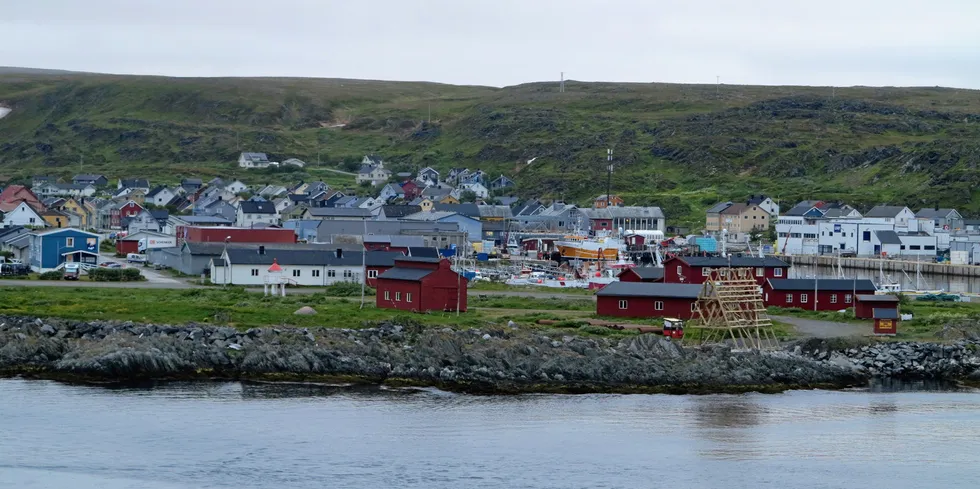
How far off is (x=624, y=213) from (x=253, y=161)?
46708 mm

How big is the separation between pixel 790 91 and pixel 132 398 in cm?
14335

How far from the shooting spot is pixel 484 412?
88.3 feet

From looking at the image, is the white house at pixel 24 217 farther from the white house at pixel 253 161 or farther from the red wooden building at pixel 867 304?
the red wooden building at pixel 867 304

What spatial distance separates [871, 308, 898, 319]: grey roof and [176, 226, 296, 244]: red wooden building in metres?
30.1

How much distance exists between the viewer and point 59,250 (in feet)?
167

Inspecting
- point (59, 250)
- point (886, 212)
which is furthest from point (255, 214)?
point (886, 212)

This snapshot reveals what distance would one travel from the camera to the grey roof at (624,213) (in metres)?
81.5

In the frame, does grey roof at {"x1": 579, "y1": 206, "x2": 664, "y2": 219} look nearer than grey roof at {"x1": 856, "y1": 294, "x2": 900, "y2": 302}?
No

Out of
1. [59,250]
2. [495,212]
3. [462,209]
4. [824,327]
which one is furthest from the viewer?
[495,212]

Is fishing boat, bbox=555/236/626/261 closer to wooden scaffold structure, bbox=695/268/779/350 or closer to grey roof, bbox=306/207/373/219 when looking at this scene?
grey roof, bbox=306/207/373/219

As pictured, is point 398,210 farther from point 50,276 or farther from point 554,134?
point 554,134

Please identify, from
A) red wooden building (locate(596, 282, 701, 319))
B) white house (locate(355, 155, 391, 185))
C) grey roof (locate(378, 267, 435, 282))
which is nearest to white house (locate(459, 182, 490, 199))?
white house (locate(355, 155, 391, 185))

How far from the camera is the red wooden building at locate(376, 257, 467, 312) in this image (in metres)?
38.0

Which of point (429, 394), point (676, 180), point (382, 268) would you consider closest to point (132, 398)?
point (429, 394)
